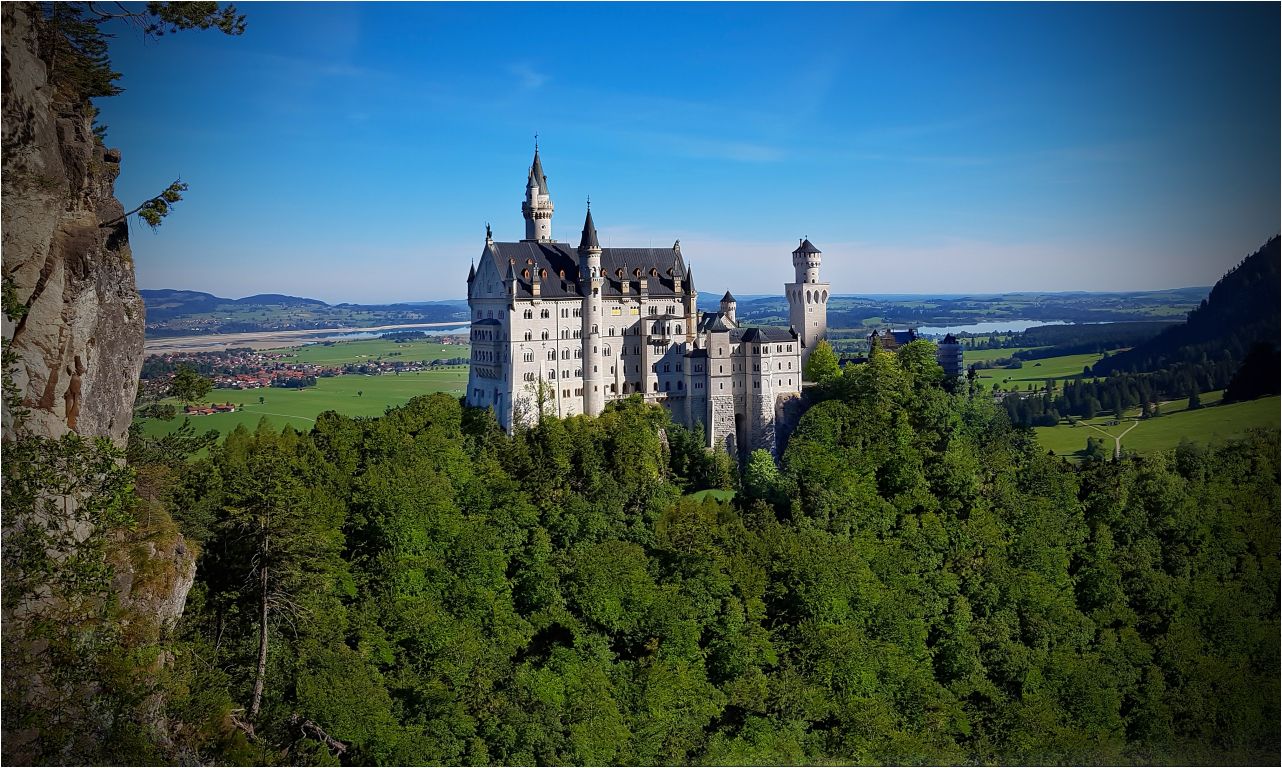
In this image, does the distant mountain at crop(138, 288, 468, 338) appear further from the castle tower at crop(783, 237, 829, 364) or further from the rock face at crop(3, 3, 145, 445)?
the castle tower at crop(783, 237, 829, 364)

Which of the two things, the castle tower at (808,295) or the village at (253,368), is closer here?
the village at (253,368)

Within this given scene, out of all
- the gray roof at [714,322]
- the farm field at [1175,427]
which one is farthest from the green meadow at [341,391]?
the farm field at [1175,427]

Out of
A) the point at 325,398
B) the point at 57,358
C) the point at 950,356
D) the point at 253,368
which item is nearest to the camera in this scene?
the point at 57,358

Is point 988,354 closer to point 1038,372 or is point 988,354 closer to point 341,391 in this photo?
point 1038,372

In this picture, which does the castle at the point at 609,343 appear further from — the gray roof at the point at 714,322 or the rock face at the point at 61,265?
the rock face at the point at 61,265

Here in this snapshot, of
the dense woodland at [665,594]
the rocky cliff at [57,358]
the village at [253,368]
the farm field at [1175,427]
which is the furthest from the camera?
the farm field at [1175,427]

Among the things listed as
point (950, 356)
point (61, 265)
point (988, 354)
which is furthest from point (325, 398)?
point (988, 354)

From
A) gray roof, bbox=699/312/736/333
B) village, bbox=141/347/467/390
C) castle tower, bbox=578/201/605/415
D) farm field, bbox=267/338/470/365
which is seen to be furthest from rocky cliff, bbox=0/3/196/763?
farm field, bbox=267/338/470/365
